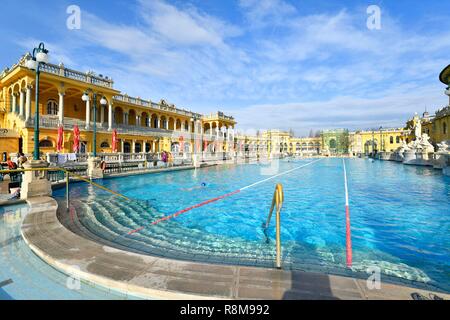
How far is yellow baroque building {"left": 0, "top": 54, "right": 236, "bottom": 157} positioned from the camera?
2297 centimetres

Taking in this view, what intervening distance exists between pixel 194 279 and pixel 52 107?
109 feet

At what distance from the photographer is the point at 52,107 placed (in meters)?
27.5

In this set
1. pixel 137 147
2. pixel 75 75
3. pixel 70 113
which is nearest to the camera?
pixel 75 75

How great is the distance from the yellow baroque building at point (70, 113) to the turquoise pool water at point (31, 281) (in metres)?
23.5

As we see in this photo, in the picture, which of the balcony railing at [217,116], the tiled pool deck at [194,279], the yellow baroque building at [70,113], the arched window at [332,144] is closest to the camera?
the tiled pool deck at [194,279]

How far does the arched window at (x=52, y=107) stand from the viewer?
27.1 metres

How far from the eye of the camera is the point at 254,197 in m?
10.9

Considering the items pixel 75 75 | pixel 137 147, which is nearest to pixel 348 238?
pixel 75 75

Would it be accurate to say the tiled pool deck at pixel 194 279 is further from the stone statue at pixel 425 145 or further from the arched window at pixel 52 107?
the stone statue at pixel 425 145

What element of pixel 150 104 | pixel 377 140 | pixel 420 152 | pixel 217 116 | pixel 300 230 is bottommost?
pixel 300 230

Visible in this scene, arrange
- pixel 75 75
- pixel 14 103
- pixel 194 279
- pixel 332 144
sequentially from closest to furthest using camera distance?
pixel 194 279, pixel 14 103, pixel 75 75, pixel 332 144

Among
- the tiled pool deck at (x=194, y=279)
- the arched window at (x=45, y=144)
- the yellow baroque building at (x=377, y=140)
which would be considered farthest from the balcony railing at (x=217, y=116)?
the tiled pool deck at (x=194, y=279)

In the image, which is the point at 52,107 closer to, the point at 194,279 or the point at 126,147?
the point at 126,147
